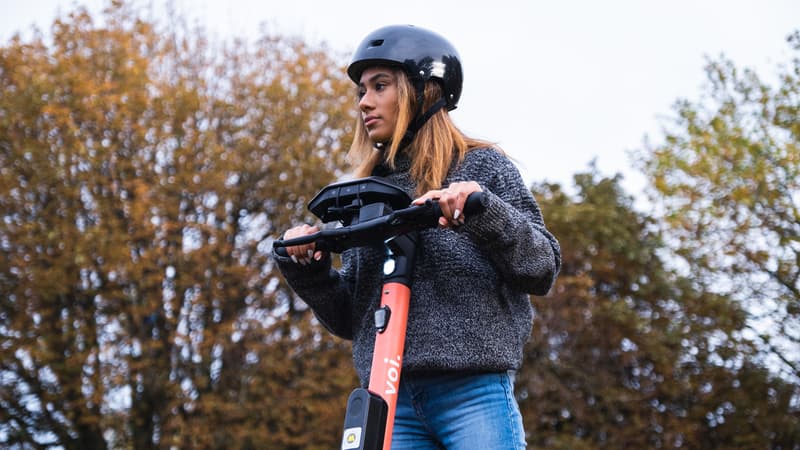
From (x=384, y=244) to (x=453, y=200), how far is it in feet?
1.20

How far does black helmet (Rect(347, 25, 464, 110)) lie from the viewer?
2828 mm

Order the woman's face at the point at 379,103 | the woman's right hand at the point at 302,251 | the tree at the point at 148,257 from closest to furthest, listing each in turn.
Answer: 1. the woman's right hand at the point at 302,251
2. the woman's face at the point at 379,103
3. the tree at the point at 148,257

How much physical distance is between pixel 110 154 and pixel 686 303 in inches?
323

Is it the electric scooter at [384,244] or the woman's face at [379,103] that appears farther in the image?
the woman's face at [379,103]

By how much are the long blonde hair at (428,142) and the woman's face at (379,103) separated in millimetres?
21

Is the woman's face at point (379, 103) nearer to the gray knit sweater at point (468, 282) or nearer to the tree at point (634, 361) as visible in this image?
the gray knit sweater at point (468, 282)

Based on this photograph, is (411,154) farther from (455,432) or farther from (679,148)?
(679,148)

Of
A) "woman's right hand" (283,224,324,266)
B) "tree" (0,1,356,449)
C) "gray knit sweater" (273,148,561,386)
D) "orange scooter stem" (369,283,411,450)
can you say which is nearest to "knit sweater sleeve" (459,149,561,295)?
"gray knit sweater" (273,148,561,386)

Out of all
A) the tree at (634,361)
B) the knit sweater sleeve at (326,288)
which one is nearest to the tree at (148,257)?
the tree at (634,361)

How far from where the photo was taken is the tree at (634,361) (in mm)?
12492

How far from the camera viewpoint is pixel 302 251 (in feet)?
8.78

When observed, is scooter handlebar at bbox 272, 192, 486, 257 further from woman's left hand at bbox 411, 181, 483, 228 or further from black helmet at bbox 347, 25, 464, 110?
black helmet at bbox 347, 25, 464, 110

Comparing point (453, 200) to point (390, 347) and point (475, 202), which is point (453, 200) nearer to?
point (475, 202)

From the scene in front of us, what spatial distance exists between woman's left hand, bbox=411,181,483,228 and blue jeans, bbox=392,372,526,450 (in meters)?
0.48
